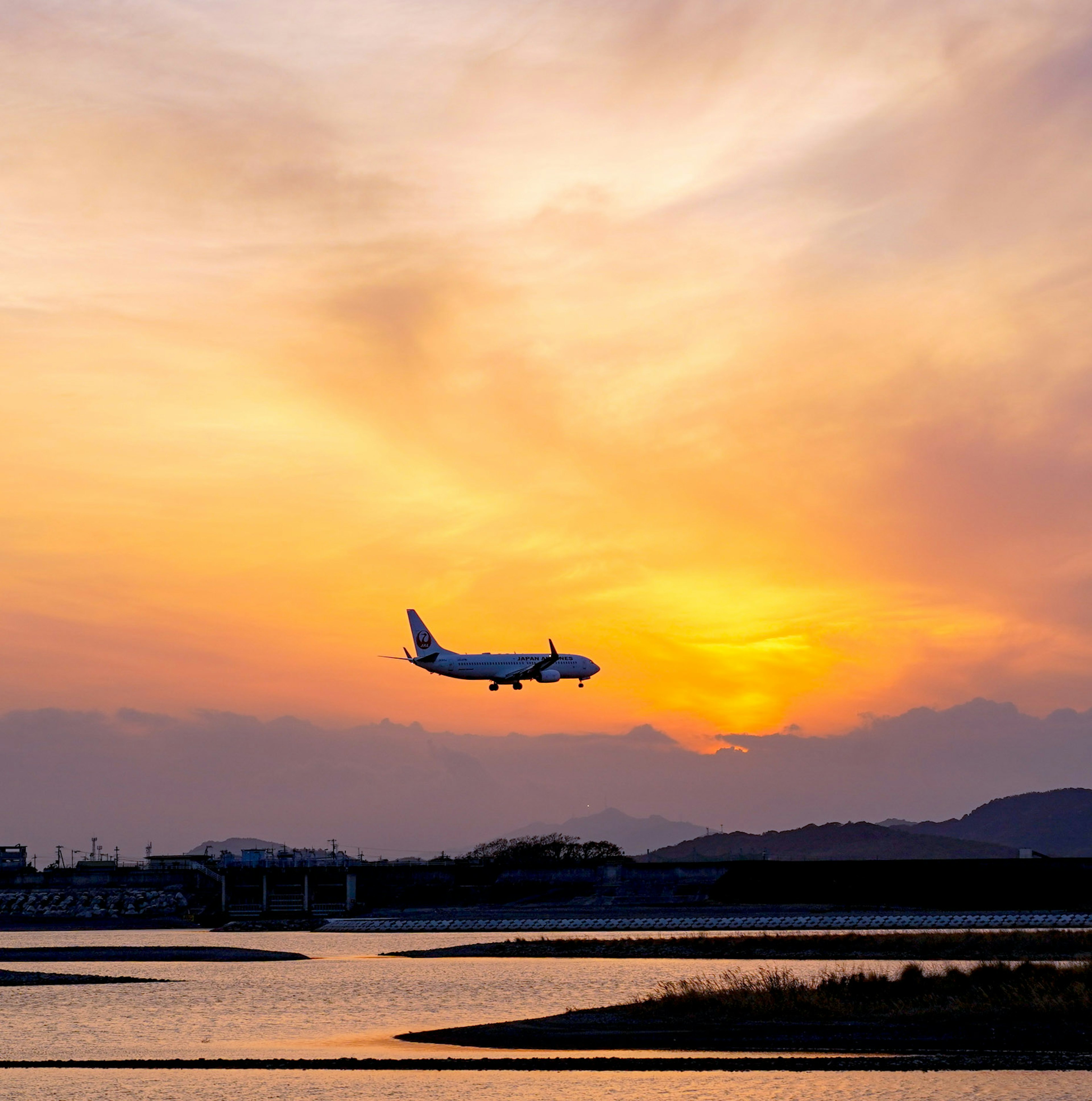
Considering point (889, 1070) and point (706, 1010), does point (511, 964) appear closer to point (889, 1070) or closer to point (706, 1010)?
point (706, 1010)

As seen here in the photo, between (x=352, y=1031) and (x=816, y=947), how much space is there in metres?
46.2

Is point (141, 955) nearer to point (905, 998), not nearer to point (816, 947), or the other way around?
point (816, 947)

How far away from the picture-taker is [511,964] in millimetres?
102625

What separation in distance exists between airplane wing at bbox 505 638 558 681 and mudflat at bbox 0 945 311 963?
75238 mm

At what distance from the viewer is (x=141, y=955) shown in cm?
11556

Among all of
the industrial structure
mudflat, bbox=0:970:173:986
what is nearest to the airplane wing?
the industrial structure

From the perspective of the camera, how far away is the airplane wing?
19562 cm

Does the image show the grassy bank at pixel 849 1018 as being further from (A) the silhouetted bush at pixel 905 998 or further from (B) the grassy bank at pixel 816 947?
(B) the grassy bank at pixel 816 947

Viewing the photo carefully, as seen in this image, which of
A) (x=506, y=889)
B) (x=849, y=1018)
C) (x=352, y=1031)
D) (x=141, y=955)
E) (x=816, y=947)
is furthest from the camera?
(x=506, y=889)

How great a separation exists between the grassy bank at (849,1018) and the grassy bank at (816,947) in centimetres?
2179

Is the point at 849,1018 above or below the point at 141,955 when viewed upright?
below

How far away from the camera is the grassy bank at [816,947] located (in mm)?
92312

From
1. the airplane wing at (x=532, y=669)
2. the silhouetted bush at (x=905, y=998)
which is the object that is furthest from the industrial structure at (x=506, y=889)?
the silhouetted bush at (x=905, y=998)

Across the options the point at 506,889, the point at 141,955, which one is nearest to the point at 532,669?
the point at 506,889
